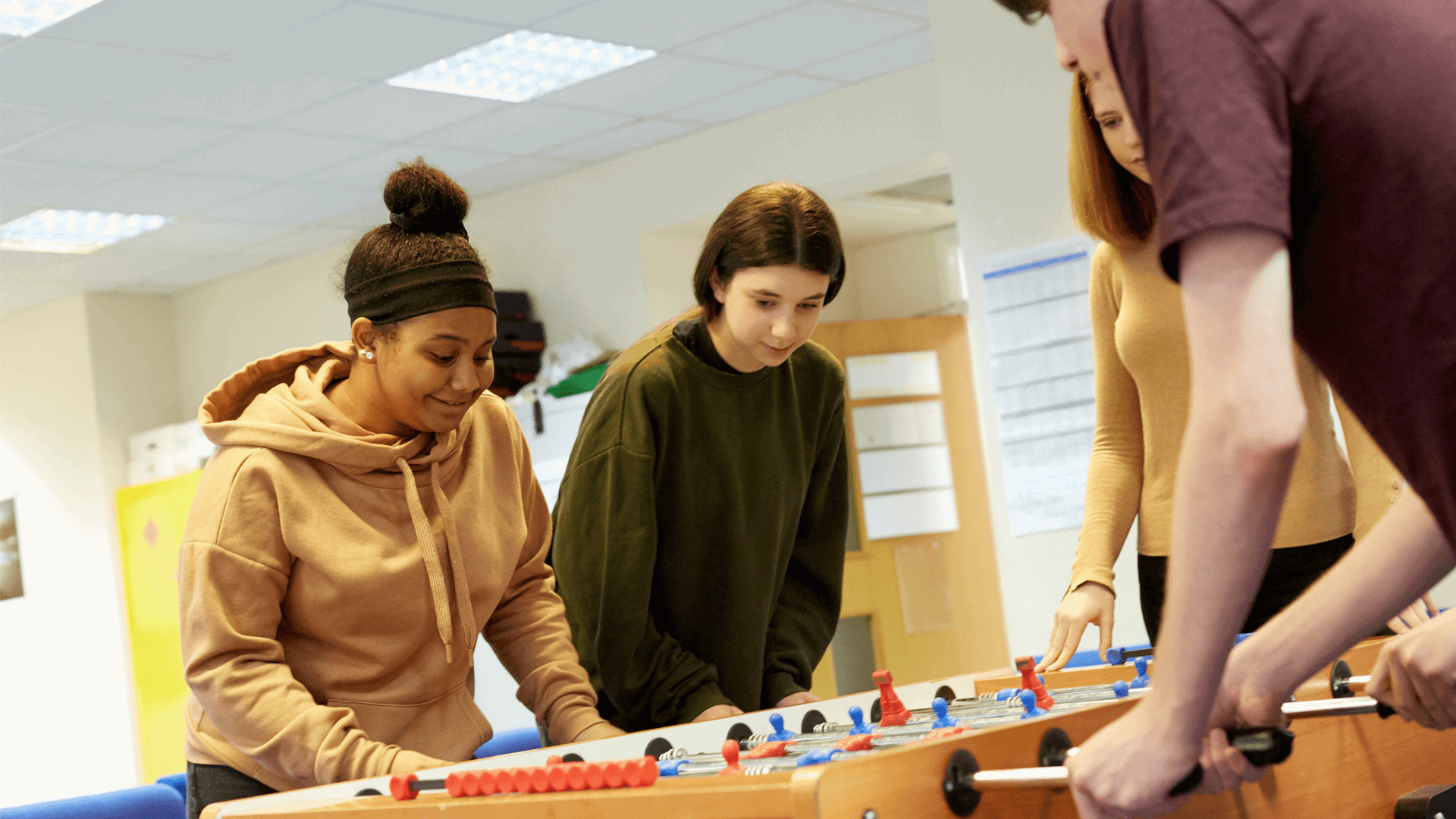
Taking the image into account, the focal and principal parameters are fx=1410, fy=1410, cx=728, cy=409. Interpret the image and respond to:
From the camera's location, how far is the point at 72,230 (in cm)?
628

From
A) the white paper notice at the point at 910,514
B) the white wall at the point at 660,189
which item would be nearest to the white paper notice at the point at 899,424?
the white paper notice at the point at 910,514

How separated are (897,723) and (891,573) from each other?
4.36 meters

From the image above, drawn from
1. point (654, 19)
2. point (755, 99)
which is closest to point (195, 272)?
point (755, 99)

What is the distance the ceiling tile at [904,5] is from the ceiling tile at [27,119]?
271 cm

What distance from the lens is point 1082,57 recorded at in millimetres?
957

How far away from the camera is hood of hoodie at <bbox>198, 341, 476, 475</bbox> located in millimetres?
1809

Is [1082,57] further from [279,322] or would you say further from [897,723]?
[279,322]

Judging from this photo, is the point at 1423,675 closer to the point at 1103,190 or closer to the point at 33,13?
the point at 1103,190

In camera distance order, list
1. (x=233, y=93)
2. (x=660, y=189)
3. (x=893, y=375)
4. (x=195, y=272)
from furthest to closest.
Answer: (x=195, y=272) < (x=893, y=375) < (x=660, y=189) < (x=233, y=93)

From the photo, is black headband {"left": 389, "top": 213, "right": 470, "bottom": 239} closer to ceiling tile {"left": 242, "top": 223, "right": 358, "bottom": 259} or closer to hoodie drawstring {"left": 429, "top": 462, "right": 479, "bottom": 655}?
hoodie drawstring {"left": 429, "top": 462, "right": 479, "bottom": 655}

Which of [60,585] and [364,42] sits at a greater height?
[364,42]

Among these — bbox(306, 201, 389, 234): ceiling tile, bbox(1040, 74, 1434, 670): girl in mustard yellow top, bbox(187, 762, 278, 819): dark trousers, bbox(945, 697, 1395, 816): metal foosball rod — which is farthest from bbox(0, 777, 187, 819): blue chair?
bbox(306, 201, 389, 234): ceiling tile

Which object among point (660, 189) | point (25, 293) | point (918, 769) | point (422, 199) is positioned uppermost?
point (25, 293)

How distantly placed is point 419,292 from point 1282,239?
1320 millimetres
